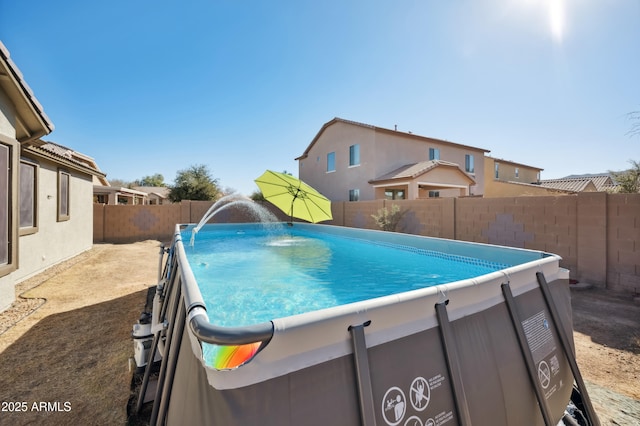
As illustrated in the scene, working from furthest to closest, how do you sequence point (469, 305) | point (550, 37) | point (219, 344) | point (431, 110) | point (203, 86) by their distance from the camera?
point (431, 110), point (203, 86), point (550, 37), point (469, 305), point (219, 344)

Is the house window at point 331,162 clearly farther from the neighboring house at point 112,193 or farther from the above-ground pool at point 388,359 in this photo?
the above-ground pool at point 388,359

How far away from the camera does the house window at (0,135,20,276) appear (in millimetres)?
5234

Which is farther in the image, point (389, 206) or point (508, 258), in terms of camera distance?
point (389, 206)

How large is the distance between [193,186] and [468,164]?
24.5 meters

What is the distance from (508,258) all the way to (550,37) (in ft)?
28.9

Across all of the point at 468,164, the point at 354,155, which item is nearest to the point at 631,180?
the point at 354,155

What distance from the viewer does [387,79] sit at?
13297mm

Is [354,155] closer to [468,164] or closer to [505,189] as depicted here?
[468,164]

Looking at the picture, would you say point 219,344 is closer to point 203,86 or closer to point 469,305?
point 469,305

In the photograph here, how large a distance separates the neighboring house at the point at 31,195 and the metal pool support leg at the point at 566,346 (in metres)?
8.65

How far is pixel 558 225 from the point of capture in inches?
314

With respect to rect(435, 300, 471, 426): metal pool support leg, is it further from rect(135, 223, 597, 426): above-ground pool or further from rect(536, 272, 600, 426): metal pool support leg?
rect(536, 272, 600, 426): metal pool support leg

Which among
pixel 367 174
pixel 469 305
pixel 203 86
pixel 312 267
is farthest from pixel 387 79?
pixel 469 305

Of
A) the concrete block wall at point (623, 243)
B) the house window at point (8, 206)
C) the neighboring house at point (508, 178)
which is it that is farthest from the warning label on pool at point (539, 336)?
the neighboring house at point (508, 178)
